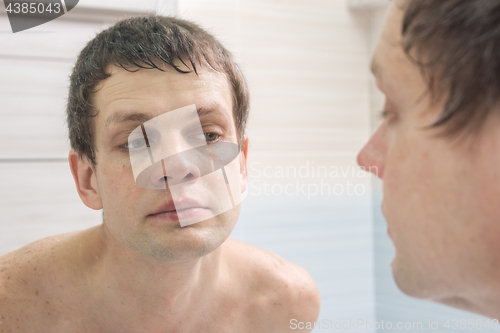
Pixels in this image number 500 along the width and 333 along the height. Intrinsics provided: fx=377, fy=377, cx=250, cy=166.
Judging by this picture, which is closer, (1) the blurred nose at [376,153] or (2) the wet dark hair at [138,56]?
(1) the blurred nose at [376,153]

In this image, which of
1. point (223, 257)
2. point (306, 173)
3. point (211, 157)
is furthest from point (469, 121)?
point (306, 173)

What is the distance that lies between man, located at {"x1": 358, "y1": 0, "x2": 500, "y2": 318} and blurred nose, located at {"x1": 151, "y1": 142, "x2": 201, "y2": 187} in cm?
27

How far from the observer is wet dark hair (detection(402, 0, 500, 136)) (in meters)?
0.27

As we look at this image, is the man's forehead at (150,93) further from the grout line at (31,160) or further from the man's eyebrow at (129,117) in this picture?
the grout line at (31,160)

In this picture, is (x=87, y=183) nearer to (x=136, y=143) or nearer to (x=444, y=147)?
(x=136, y=143)

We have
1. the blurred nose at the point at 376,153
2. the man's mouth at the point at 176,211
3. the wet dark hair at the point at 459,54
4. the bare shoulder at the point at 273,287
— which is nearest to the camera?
the wet dark hair at the point at 459,54

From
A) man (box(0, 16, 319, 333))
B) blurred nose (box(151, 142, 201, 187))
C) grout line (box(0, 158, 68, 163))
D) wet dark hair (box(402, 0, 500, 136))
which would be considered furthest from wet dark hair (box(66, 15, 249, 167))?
wet dark hair (box(402, 0, 500, 136))

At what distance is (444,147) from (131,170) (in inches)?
15.8

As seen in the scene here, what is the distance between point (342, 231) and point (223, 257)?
1.46 feet

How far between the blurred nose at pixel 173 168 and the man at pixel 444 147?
0.27m

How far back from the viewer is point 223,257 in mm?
776

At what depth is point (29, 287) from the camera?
2.04ft

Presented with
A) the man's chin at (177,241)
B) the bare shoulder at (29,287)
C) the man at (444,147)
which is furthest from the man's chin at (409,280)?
the bare shoulder at (29,287)

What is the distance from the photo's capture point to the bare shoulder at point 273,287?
778mm
